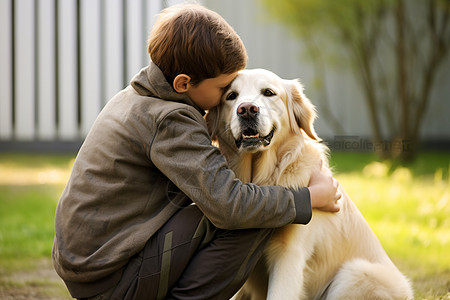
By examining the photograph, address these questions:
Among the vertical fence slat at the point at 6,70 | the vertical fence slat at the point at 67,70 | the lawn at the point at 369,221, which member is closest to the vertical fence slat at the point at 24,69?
the vertical fence slat at the point at 6,70

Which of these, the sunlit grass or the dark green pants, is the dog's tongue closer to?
the dark green pants

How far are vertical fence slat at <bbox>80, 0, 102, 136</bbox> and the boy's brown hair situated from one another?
866cm

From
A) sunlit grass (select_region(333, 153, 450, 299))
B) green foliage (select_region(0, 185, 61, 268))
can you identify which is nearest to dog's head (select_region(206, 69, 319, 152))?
sunlit grass (select_region(333, 153, 450, 299))

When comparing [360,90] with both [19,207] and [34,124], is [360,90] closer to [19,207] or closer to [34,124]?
[34,124]

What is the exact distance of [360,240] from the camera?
2.48 meters

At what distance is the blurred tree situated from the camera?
862cm

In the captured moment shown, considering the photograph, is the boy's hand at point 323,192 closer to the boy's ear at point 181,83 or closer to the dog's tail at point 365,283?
the dog's tail at point 365,283

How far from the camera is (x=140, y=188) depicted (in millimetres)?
2076

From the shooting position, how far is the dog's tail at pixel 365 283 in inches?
92.3

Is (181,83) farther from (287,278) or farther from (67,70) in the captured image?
(67,70)

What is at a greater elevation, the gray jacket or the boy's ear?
the boy's ear

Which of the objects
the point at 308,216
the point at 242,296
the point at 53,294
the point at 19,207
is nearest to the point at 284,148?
the point at 308,216

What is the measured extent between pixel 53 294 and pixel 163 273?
4.03 ft

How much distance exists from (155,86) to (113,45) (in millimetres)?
8799
